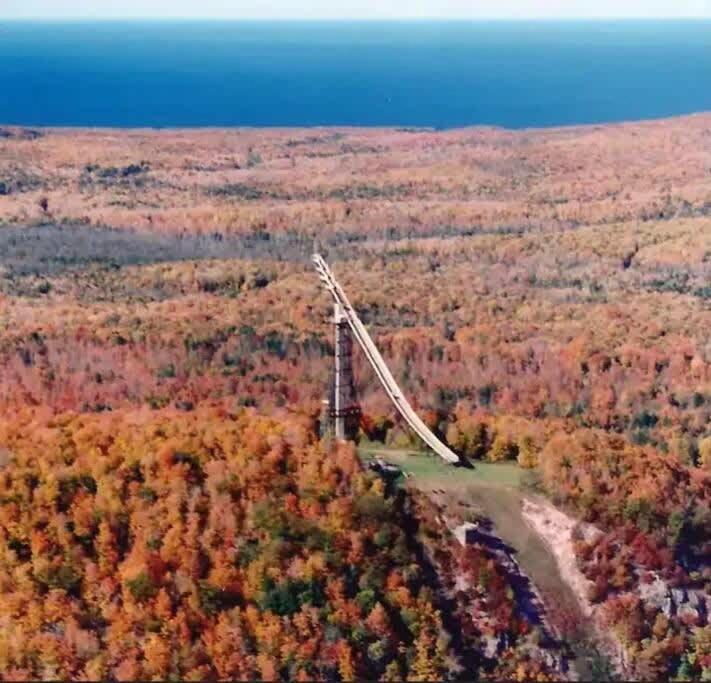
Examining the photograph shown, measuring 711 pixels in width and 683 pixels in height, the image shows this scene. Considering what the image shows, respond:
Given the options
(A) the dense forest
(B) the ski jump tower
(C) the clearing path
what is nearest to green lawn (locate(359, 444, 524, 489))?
(C) the clearing path

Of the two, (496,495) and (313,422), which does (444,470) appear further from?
(313,422)

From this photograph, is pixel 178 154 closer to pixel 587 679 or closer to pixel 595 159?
pixel 595 159

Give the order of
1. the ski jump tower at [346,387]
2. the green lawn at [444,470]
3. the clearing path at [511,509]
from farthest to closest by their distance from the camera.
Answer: the ski jump tower at [346,387] → the green lawn at [444,470] → the clearing path at [511,509]

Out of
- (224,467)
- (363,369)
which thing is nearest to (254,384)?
(363,369)

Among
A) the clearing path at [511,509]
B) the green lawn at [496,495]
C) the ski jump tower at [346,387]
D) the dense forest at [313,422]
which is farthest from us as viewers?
the ski jump tower at [346,387]

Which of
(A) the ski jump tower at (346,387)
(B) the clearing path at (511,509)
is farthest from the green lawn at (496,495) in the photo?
(A) the ski jump tower at (346,387)

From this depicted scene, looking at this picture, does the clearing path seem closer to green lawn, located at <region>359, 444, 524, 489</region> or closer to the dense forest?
green lawn, located at <region>359, 444, 524, 489</region>

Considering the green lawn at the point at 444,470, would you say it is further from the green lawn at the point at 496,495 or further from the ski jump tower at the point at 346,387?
the ski jump tower at the point at 346,387

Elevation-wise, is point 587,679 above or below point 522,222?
below
